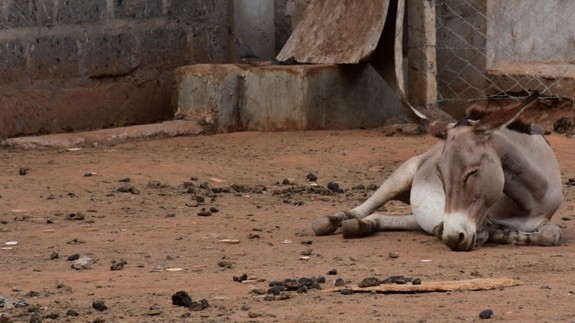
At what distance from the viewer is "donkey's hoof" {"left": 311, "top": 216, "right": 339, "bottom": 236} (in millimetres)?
7770

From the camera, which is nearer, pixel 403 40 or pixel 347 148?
pixel 347 148

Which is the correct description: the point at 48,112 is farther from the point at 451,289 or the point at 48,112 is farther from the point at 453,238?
the point at 451,289

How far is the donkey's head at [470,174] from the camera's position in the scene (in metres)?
6.91

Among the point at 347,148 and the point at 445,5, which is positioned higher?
the point at 445,5

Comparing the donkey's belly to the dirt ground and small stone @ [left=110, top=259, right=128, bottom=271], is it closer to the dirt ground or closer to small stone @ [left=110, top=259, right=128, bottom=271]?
the dirt ground

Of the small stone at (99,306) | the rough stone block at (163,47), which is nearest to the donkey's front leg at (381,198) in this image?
the small stone at (99,306)

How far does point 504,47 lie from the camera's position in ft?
40.6

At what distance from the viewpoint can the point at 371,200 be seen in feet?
26.7

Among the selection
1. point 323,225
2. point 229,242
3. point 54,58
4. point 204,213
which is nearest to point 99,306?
point 229,242

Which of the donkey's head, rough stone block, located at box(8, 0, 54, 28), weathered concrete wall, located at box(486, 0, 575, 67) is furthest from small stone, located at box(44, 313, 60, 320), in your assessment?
weathered concrete wall, located at box(486, 0, 575, 67)

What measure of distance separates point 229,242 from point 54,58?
4822 mm

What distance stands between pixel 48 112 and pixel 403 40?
328 centimetres

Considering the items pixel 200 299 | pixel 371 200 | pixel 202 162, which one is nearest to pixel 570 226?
pixel 371 200

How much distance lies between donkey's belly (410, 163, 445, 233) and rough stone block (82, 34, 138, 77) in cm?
513
